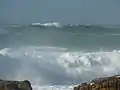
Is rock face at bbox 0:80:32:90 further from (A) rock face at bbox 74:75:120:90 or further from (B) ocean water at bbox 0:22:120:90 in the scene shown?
(B) ocean water at bbox 0:22:120:90

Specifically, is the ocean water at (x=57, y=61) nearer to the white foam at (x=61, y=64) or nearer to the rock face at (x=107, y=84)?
the white foam at (x=61, y=64)

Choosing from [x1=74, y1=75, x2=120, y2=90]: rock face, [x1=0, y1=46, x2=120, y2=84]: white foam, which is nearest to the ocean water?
[x1=0, y1=46, x2=120, y2=84]: white foam

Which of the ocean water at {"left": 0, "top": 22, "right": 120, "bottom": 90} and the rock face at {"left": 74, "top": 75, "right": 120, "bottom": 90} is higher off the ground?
the rock face at {"left": 74, "top": 75, "right": 120, "bottom": 90}

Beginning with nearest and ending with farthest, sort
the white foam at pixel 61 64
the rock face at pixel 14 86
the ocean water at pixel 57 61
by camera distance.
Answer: the rock face at pixel 14 86 < the ocean water at pixel 57 61 < the white foam at pixel 61 64

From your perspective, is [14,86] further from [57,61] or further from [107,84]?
[57,61]

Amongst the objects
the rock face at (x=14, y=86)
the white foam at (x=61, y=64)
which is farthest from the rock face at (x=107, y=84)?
the white foam at (x=61, y=64)

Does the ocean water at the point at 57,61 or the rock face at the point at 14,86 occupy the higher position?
the rock face at the point at 14,86

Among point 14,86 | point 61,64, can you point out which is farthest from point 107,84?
point 61,64

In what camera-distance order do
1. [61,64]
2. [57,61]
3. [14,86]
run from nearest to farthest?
[14,86] → [61,64] → [57,61]

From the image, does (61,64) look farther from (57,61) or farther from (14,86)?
(14,86)

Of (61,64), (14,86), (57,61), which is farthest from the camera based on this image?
(57,61)

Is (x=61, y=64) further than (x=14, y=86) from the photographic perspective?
Yes

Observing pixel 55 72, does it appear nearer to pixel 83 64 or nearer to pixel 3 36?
pixel 83 64

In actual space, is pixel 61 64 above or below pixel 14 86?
below
